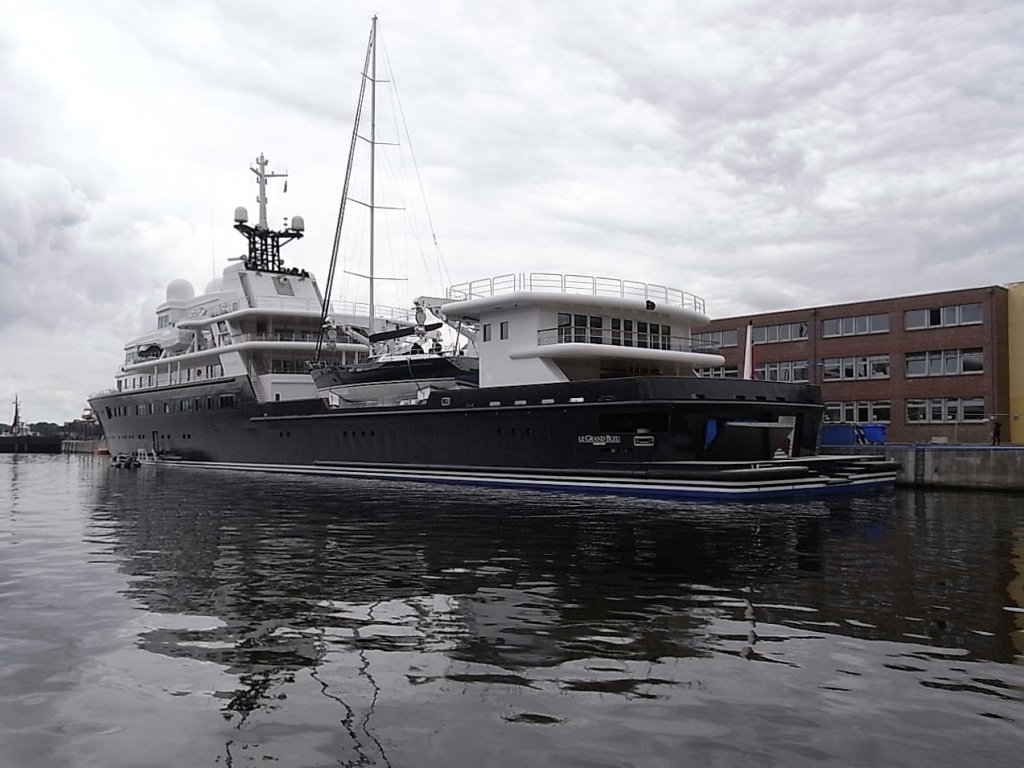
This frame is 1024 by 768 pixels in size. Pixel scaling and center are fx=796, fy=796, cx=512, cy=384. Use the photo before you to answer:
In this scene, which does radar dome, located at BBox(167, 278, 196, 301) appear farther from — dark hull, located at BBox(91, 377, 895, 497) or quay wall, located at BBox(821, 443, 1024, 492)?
quay wall, located at BBox(821, 443, 1024, 492)

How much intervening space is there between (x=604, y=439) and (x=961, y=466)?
15111 mm

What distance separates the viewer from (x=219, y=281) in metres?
45.6

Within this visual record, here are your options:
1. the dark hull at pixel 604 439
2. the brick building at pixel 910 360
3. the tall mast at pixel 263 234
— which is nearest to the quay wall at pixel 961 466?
the dark hull at pixel 604 439

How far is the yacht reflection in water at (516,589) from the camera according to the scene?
7.13m

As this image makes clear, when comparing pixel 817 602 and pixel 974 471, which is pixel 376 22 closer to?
pixel 974 471

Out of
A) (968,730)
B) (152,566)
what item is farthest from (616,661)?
(152,566)

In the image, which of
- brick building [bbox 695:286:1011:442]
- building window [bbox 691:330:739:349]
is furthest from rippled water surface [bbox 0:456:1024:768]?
building window [bbox 691:330:739:349]

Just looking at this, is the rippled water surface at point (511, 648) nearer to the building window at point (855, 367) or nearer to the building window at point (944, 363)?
the building window at point (944, 363)

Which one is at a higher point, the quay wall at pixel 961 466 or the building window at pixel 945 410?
the building window at pixel 945 410

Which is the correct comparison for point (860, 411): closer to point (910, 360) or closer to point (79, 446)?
point (910, 360)

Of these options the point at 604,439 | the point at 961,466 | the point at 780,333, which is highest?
the point at 780,333

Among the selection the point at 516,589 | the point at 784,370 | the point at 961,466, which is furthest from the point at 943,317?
the point at 516,589

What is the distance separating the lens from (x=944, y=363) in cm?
4078

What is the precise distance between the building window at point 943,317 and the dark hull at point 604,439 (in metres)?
17.9
